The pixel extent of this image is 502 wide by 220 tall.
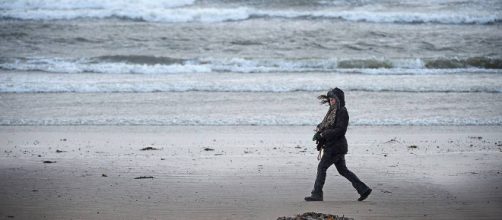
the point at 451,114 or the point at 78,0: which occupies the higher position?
the point at 78,0

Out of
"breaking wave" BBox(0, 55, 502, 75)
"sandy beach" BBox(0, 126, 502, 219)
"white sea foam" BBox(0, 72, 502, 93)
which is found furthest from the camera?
"breaking wave" BBox(0, 55, 502, 75)

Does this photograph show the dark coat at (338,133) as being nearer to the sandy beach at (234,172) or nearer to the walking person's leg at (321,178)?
the walking person's leg at (321,178)

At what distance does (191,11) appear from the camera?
27656 millimetres

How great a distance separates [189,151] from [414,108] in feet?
20.0

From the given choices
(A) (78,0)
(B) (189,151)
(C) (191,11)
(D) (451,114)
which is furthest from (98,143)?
(A) (78,0)

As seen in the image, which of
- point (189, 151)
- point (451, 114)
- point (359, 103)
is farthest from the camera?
point (359, 103)

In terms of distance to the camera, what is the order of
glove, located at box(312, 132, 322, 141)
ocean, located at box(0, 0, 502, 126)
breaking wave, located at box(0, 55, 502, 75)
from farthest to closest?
breaking wave, located at box(0, 55, 502, 75) → ocean, located at box(0, 0, 502, 126) → glove, located at box(312, 132, 322, 141)

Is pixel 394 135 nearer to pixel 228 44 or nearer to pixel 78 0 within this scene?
pixel 228 44

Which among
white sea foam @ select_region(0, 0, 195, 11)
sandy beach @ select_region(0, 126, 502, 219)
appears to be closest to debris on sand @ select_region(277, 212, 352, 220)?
sandy beach @ select_region(0, 126, 502, 219)

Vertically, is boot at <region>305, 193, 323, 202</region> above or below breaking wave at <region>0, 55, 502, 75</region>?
below

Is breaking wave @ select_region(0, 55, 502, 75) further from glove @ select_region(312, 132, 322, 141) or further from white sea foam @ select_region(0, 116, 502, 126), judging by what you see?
glove @ select_region(312, 132, 322, 141)

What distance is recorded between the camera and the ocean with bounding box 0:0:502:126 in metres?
14.4

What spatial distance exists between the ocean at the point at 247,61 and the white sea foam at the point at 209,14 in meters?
0.05

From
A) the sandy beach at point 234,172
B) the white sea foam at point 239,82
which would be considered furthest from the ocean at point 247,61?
the sandy beach at point 234,172
